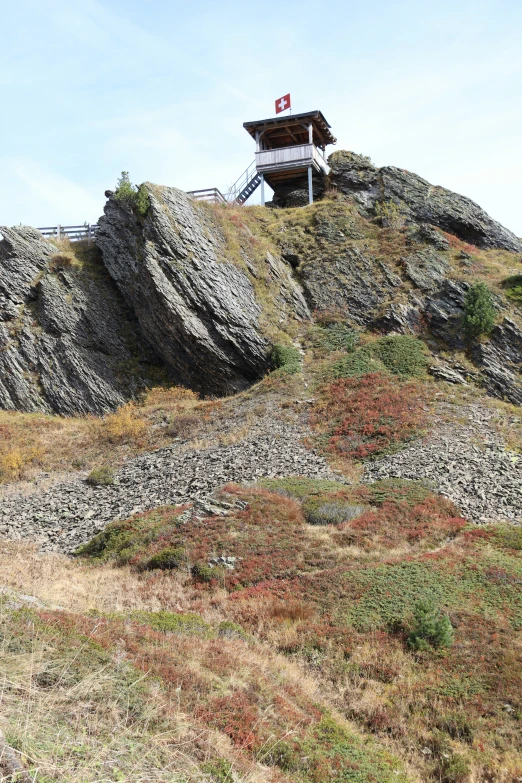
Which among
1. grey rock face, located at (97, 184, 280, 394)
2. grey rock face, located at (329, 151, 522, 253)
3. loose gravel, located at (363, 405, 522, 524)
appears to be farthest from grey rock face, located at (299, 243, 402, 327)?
loose gravel, located at (363, 405, 522, 524)

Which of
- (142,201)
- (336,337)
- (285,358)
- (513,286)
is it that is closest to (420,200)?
(513,286)

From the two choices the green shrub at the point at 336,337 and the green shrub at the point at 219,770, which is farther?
the green shrub at the point at 336,337

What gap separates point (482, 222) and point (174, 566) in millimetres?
42163

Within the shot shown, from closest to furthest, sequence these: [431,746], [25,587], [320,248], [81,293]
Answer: [431,746], [25,587], [81,293], [320,248]

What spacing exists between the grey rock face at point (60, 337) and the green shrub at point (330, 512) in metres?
21.8

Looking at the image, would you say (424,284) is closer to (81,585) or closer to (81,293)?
(81,293)

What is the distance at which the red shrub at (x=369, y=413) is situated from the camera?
995 inches

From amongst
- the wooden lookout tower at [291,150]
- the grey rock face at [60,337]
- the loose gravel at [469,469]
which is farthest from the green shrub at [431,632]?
the wooden lookout tower at [291,150]

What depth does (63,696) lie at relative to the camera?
6.19 metres

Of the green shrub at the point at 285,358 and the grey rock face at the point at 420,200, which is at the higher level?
the grey rock face at the point at 420,200

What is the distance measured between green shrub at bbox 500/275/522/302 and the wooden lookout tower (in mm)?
19923

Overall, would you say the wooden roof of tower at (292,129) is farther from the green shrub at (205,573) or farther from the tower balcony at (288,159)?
the green shrub at (205,573)

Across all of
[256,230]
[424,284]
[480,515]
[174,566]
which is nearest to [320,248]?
[256,230]

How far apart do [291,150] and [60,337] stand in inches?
1063
